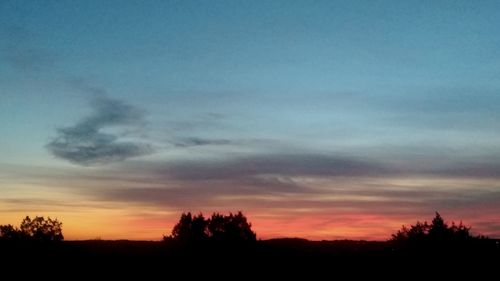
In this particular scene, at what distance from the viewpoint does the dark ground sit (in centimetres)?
2530

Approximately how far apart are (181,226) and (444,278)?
6647cm

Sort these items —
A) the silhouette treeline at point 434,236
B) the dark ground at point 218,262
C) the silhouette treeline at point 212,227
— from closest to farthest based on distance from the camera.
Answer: the dark ground at point 218,262 < the silhouette treeline at point 434,236 < the silhouette treeline at point 212,227

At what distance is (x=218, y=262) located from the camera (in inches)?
1056

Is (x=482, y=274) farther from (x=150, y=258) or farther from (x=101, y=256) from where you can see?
(x=101, y=256)

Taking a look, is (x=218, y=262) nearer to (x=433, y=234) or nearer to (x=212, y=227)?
(x=433, y=234)

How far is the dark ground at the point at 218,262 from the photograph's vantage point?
2530 cm

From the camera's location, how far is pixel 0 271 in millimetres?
23562

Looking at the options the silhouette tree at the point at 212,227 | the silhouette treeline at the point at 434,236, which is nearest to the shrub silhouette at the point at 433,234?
the silhouette treeline at the point at 434,236

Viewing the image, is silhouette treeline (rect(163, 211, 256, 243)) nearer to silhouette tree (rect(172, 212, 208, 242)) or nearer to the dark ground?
silhouette tree (rect(172, 212, 208, 242))

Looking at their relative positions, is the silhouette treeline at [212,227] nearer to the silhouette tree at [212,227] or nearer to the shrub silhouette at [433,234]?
the silhouette tree at [212,227]

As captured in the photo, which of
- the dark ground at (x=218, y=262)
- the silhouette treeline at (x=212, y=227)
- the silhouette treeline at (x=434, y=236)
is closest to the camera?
the dark ground at (x=218, y=262)

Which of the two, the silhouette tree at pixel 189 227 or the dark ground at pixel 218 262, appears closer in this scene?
the dark ground at pixel 218 262

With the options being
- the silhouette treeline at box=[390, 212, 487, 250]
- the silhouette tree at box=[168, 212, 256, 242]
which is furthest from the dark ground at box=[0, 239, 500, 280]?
the silhouette tree at box=[168, 212, 256, 242]

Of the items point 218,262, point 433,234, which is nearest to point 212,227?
point 433,234
